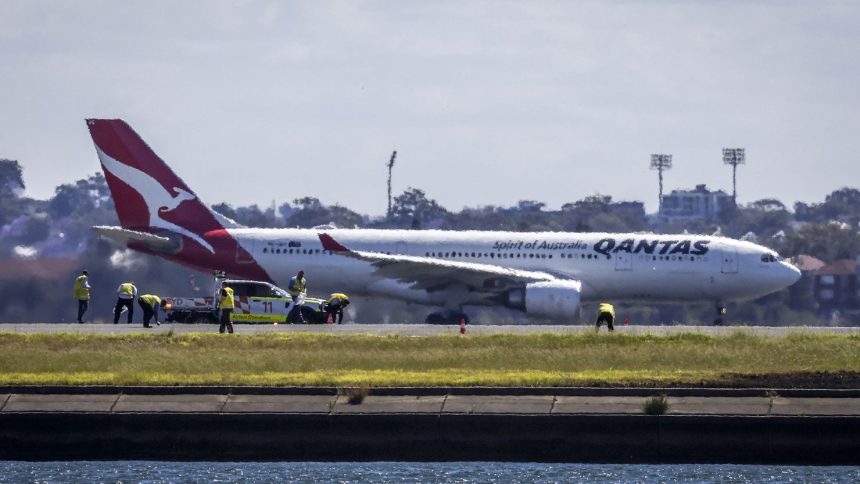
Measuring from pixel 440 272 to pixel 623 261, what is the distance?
20.5 feet

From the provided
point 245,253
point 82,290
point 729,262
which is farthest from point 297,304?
→ point 729,262

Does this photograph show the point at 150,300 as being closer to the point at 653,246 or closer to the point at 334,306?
the point at 334,306

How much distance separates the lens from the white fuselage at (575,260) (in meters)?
55.5

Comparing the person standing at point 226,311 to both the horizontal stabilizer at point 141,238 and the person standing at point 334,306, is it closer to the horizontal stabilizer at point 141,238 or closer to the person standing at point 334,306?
the person standing at point 334,306

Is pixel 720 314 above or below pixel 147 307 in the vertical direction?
below

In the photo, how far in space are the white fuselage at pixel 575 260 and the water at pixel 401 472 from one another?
30434 mm

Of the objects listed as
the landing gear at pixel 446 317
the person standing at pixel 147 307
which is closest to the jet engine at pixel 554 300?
the landing gear at pixel 446 317

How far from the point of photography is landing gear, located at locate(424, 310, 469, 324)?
2175 inches

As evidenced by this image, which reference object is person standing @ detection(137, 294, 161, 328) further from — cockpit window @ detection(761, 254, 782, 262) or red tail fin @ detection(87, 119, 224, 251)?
cockpit window @ detection(761, 254, 782, 262)

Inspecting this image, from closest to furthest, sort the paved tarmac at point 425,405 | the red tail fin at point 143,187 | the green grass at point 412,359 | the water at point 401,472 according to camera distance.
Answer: the water at point 401,472, the paved tarmac at point 425,405, the green grass at point 412,359, the red tail fin at point 143,187

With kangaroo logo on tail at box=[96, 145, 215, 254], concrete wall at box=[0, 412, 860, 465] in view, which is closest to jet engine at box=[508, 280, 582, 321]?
kangaroo logo on tail at box=[96, 145, 215, 254]

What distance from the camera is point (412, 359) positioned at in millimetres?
32688

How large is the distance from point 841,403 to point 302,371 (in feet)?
33.9

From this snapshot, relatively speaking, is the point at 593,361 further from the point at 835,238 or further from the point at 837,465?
the point at 835,238
